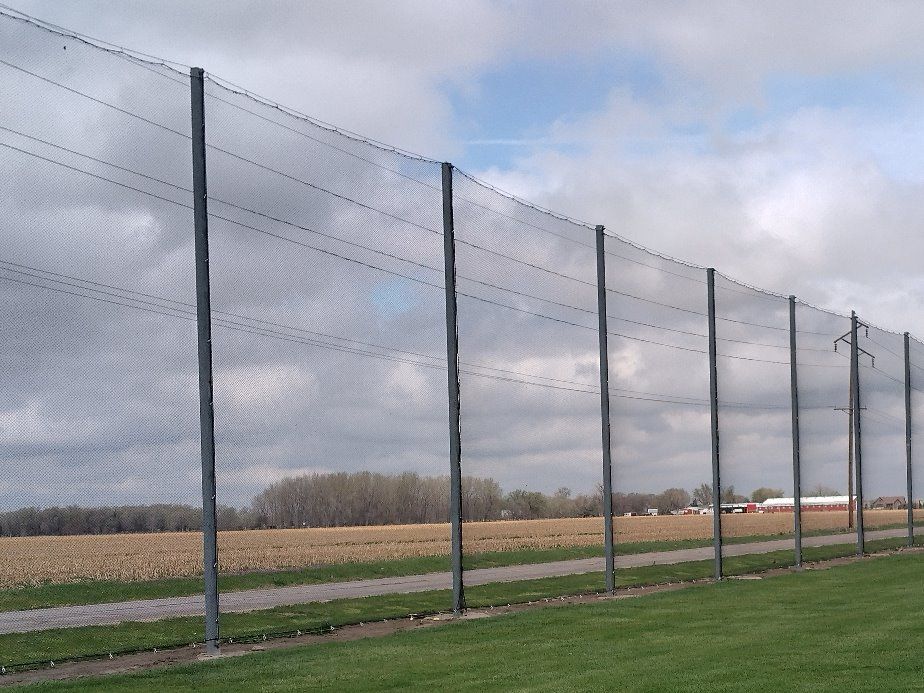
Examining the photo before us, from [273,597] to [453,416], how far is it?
40.1 ft

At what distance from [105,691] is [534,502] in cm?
16728

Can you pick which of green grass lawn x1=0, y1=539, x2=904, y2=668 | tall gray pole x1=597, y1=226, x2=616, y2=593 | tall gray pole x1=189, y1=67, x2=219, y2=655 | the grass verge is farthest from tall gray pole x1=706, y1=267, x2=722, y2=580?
tall gray pole x1=189, y1=67, x2=219, y2=655

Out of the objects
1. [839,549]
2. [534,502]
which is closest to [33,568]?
[839,549]

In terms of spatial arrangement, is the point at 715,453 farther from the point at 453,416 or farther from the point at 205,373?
the point at 205,373

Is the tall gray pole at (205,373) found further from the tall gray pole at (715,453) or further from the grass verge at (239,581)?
the tall gray pole at (715,453)

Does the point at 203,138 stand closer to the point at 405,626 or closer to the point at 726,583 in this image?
the point at 405,626

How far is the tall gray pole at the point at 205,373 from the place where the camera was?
69.3ft

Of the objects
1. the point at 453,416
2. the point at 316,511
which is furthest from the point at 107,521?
the point at 453,416

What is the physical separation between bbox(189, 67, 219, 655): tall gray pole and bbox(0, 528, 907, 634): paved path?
30.1ft

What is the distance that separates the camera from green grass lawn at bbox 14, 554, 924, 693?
54.2ft

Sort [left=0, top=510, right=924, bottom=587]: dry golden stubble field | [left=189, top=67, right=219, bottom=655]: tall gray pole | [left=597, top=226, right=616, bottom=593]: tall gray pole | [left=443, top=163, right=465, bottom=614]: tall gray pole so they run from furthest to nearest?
1. [left=0, top=510, right=924, bottom=587]: dry golden stubble field
2. [left=597, top=226, right=616, bottom=593]: tall gray pole
3. [left=443, top=163, right=465, bottom=614]: tall gray pole
4. [left=189, top=67, right=219, bottom=655]: tall gray pole

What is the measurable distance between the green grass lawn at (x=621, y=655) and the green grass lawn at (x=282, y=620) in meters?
4.09

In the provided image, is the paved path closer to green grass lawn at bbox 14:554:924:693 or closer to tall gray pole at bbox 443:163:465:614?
tall gray pole at bbox 443:163:465:614

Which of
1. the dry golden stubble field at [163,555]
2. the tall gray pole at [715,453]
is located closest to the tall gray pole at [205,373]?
the tall gray pole at [715,453]
